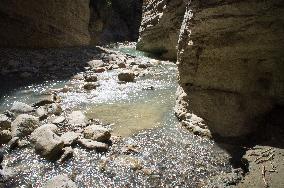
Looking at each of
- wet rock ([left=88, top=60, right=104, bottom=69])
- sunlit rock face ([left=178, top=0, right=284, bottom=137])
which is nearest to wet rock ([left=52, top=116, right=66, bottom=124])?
sunlit rock face ([left=178, top=0, right=284, bottom=137])

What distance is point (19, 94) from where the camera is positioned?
7543 mm

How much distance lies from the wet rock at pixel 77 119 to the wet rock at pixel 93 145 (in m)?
0.75

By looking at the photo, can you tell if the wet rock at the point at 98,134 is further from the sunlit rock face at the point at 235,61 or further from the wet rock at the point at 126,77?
the wet rock at the point at 126,77

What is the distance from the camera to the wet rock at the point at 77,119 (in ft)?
18.2

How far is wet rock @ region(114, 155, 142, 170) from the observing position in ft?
14.0

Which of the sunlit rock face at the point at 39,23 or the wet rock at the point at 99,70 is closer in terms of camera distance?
the wet rock at the point at 99,70

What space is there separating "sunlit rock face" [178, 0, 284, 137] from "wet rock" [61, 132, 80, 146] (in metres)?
2.15

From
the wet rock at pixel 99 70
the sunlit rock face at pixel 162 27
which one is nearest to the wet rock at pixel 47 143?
the wet rock at pixel 99 70

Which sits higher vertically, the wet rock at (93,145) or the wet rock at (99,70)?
the wet rock at (99,70)

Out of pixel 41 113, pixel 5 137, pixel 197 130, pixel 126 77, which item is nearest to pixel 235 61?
pixel 197 130

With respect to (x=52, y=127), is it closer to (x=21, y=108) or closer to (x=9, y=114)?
(x=9, y=114)

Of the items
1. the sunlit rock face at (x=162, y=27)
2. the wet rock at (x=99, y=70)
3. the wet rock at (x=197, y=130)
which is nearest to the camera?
the wet rock at (x=197, y=130)

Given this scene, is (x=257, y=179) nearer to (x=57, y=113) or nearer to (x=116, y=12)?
(x=57, y=113)

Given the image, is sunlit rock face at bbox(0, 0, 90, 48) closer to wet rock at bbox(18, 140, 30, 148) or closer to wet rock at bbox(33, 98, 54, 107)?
wet rock at bbox(33, 98, 54, 107)
